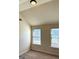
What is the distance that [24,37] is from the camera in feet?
20.2

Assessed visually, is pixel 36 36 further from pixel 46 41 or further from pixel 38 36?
pixel 46 41

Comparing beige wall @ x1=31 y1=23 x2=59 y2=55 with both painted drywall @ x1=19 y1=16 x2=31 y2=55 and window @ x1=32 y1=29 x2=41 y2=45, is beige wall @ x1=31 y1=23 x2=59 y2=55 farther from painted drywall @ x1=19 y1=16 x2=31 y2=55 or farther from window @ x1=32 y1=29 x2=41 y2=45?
painted drywall @ x1=19 y1=16 x2=31 y2=55

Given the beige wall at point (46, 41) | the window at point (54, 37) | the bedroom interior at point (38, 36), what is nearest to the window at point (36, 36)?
the bedroom interior at point (38, 36)

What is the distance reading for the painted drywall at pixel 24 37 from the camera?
5686 mm

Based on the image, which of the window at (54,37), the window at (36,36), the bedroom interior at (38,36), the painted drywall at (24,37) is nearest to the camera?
the bedroom interior at (38,36)

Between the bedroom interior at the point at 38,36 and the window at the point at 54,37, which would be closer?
the bedroom interior at the point at 38,36

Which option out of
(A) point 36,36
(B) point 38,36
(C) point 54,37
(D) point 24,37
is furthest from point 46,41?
(D) point 24,37

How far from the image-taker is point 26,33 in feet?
21.1

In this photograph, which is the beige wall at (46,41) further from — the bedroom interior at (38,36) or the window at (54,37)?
the window at (54,37)
